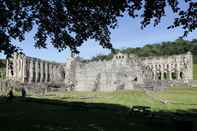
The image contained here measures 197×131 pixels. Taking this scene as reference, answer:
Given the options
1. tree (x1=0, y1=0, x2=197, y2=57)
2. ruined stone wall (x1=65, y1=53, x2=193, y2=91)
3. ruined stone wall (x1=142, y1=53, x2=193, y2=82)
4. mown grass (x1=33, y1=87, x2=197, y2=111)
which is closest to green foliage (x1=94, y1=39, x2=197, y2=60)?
ruined stone wall (x1=142, y1=53, x2=193, y2=82)

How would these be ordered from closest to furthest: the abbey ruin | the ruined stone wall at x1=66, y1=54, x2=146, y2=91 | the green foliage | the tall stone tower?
1. the ruined stone wall at x1=66, y1=54, x2=146, y2=91
2. the abbey ruin
3. the tall stone tower
4. the green foliage

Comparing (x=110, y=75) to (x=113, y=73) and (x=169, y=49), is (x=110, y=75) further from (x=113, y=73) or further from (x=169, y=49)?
(x=169, y=49)

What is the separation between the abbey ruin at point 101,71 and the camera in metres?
86.6

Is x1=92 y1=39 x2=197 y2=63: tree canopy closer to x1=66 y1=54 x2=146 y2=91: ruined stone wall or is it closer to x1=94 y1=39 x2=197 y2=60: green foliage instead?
x1=94 y1=39 x2=197 y2=60: green foliage

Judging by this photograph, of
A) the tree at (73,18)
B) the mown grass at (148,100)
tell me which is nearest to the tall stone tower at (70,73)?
the mown grass at (148,100)

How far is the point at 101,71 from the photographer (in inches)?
3570

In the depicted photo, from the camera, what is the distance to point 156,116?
2739 cm

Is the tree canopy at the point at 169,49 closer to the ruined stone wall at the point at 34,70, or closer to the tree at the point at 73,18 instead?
the ruined stone wall at the point at 34,70

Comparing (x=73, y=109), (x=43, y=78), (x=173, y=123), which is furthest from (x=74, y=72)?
(x=173, y=123)

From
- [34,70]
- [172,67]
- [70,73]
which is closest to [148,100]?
[70,73]

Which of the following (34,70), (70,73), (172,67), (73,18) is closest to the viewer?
(73,18)

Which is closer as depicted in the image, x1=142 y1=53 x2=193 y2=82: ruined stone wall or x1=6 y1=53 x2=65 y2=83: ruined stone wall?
x1=6 y1=53 x2=65 y2=83: ruined stone wall

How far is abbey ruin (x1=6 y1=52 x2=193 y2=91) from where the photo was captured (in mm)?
86562

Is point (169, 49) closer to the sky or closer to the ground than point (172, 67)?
closer to the sky
